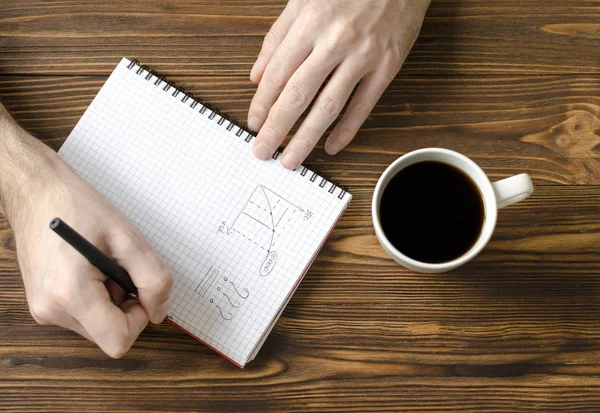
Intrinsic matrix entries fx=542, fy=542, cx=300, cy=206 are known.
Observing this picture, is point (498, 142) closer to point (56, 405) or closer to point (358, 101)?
point (358, 101)

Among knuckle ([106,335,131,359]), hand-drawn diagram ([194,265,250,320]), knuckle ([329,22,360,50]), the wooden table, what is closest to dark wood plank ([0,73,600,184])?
the wooden table

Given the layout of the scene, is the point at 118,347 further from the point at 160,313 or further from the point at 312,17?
the point at 312,17

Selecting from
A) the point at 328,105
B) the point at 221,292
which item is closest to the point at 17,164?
the point at 221,292

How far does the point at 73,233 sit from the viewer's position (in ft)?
1.82

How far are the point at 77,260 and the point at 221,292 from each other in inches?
8.0

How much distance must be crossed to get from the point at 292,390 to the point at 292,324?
92mm

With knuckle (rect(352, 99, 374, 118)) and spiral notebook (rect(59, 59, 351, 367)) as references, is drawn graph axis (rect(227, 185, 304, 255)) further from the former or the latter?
knuckle (rect(352, 99, 374, 118))

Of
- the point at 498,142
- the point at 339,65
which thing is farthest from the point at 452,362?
the point at 339,65

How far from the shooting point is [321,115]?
0.76 meters

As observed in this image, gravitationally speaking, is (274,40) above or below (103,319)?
above

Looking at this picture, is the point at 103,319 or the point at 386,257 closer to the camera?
the point at 103,319

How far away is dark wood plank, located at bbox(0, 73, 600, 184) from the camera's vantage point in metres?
0.81

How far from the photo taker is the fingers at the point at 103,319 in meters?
0.63

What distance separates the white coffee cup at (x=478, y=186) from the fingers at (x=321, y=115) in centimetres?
13
